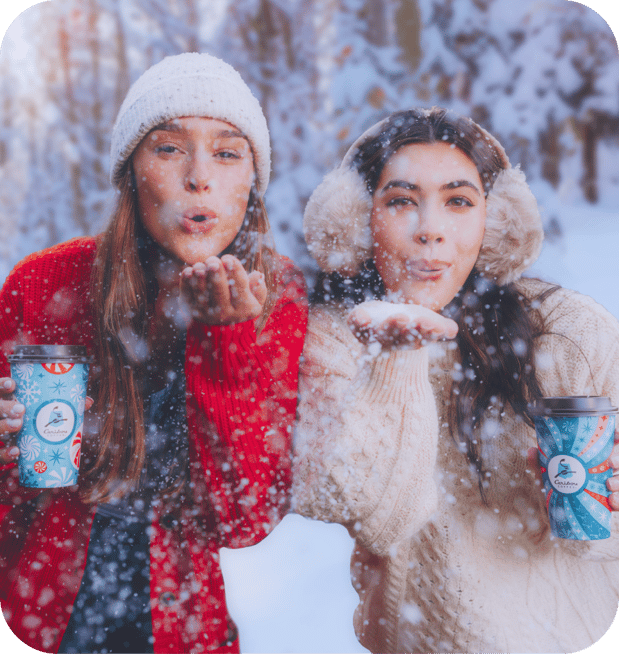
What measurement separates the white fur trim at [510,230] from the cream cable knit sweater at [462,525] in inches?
1.8

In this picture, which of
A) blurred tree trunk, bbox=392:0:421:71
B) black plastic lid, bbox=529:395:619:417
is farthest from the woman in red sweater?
black plastic lid, bbox=529:395:619:417

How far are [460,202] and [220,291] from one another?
37cm

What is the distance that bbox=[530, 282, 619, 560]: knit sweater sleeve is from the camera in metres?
0.82

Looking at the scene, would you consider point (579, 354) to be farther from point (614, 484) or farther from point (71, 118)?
point (71, 118)

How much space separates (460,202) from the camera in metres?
0.77

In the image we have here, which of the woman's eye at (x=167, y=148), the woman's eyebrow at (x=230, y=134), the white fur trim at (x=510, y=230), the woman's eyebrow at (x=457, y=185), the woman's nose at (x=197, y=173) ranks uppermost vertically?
the woman's eyebrow at (x=230, y=134)

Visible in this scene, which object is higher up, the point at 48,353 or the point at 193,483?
the point at 48,353

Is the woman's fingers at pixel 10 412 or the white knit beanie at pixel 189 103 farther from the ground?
the white knit beanie at pixel 189 103

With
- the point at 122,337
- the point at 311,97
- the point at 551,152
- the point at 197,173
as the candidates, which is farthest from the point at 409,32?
the point at 122,337

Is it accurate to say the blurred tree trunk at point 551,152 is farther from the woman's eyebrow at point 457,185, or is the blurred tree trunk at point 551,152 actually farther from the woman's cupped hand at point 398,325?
the woman's cupped hand at point 398,325

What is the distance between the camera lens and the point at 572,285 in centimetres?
84

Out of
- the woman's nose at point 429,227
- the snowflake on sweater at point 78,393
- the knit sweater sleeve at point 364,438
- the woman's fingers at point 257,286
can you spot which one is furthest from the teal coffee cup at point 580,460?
the snowflake on sweater at point 78,393

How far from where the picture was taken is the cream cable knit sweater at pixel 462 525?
0.78 meters

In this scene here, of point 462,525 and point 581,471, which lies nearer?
point 581,471
